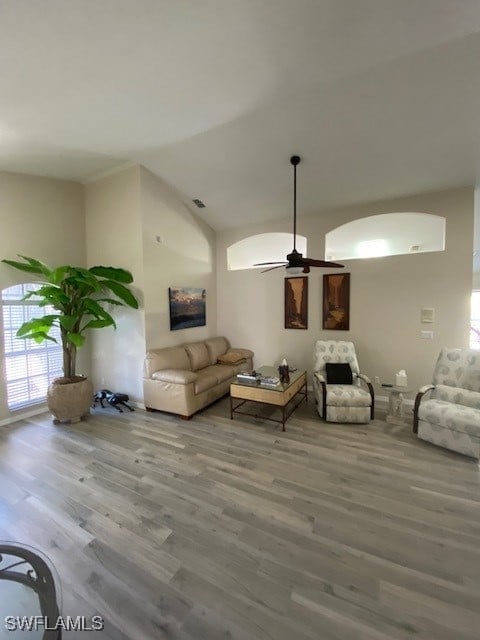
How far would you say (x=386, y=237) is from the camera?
586cm

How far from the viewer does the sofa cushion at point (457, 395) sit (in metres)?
3.27

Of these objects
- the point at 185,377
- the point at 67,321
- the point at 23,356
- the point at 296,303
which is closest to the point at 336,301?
the point at 296,303

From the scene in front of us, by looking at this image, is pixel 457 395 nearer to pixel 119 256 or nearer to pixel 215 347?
pixel 215 347

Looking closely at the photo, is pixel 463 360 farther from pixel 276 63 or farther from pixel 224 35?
pixel 224 35

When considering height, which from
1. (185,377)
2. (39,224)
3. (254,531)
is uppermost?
(39,224)

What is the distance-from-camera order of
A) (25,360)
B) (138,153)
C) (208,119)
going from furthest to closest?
1. (25,360)
2. (138,153)
3. (208,119)

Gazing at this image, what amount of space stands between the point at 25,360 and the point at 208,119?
4268mm

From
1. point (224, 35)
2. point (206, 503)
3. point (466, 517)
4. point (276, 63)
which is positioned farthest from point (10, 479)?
point (276, 63)

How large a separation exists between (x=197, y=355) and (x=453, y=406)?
378cm

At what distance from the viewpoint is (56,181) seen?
4.40 m

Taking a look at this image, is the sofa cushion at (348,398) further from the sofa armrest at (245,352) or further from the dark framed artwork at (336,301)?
the sofa armrest at (245,352)

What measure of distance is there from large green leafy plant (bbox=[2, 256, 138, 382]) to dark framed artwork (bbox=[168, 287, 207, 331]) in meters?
0.79

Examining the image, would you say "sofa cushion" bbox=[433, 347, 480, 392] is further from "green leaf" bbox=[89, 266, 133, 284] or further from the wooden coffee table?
"green leaf" bbox=[89, 266, 133, 284]

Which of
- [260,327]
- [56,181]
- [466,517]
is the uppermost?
[56,181]
